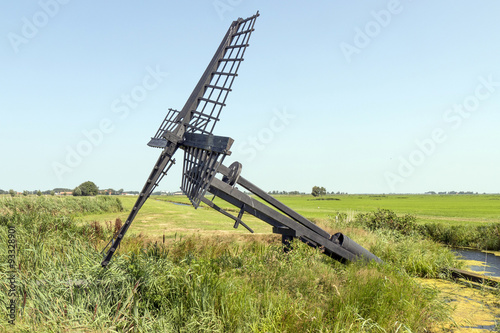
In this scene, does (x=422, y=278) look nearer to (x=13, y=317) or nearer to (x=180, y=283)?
(x=180, y=283)

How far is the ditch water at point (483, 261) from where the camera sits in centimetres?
1159

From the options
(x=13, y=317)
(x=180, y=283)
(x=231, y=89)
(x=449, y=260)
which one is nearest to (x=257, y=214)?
(x=180, y=283)

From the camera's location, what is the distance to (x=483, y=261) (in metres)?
13.5

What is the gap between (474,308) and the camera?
25.4 ft

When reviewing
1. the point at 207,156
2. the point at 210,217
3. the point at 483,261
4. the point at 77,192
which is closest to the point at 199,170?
the point at 207,156

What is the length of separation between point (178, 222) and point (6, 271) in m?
10.7

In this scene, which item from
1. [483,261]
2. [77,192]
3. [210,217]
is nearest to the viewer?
[483,261]

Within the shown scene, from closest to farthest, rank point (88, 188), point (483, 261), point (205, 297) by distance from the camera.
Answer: point (205, 297) → point (483, 261) → point (88, 188)

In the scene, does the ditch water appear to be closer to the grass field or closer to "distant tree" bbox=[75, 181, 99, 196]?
the grass field

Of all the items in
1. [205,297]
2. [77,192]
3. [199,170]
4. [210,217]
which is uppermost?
[199,170]

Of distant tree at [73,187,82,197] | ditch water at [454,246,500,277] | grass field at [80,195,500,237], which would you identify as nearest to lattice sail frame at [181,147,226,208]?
grass field at [80,195,500,237]

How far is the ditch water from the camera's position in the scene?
38.0 feet

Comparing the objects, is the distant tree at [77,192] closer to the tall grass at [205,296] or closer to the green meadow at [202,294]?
the green meadow at [202,294]

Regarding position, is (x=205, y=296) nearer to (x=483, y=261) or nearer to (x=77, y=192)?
(x=483, y=261)
